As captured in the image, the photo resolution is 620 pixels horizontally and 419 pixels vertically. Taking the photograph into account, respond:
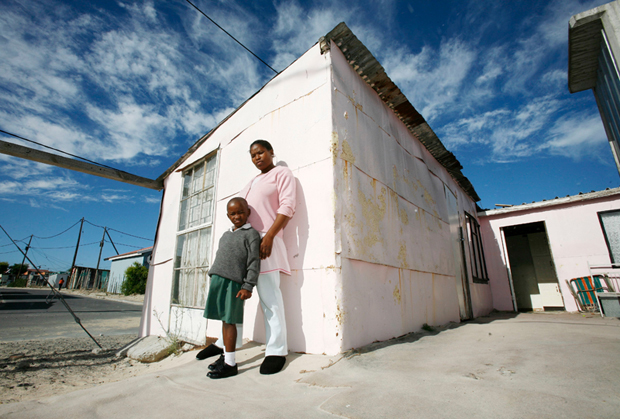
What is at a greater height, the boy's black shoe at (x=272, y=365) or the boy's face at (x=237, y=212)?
the boy's face at (x=237, y=212)

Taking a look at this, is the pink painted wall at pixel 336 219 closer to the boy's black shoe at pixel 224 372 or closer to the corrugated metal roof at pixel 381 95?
the corrugated metal roof at pixel 381 95

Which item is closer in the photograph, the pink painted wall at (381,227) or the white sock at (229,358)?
the white sock at (229,358)

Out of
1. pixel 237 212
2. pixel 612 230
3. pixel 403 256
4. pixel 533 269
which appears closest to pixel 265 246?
pixel 237 212

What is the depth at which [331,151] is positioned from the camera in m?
2.50

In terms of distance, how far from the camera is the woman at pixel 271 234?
6.63ft

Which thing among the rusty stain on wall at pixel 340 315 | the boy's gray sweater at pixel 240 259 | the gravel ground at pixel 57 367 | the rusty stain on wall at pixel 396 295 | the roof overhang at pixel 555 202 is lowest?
the gravel ground at pixel 57 367

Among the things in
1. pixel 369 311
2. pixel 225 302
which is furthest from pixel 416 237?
pixel 225 302

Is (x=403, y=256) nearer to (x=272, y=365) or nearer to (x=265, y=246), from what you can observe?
(x=265, y=246)

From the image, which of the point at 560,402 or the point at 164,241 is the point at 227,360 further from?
the point at 164,241

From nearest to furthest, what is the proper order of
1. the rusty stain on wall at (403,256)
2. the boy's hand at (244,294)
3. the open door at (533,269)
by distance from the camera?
the boy's hand at (244,294) → the rusty stain on wall at (403,256) → the open door at (533,269)

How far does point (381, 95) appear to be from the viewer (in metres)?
3.86

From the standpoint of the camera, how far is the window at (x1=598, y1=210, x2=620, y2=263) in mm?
6242

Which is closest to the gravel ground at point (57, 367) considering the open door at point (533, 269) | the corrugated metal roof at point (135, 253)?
the open door at point (533, 269)

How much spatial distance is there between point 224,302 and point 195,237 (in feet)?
7.55
